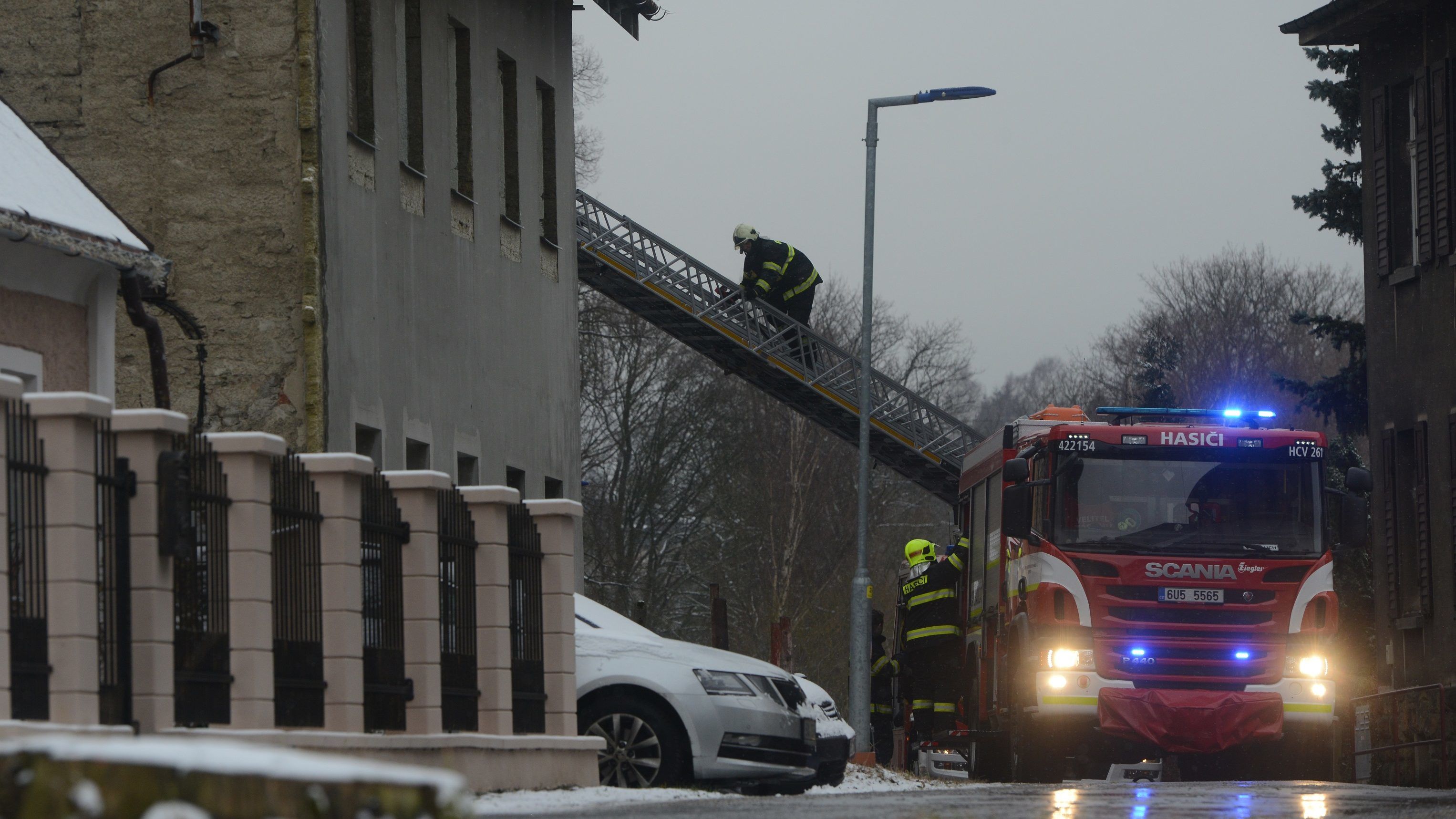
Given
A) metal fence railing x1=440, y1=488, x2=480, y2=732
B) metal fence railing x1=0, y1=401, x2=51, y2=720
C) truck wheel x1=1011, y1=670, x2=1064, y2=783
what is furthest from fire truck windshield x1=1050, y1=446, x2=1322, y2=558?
metal fence railing x1=0, y1=401, x2=51, y2=720

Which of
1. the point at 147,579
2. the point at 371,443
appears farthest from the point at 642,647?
the point at 371,443

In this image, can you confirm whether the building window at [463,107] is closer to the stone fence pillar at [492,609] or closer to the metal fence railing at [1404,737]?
the stone fence pillar at [492,609]

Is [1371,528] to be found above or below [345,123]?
below

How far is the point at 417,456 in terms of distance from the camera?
2025 centimetres

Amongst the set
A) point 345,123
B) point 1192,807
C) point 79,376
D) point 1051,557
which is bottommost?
point 1192,807

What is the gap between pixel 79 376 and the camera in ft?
48.2

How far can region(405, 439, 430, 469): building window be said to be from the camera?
1998 cm

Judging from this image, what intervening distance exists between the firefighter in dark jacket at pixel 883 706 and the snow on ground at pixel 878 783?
6089mm

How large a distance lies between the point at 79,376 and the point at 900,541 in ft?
159

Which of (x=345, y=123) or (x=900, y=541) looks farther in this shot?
(x=900, y=541)

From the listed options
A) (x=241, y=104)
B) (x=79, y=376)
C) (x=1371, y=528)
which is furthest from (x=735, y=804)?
(x=1371, y=528)

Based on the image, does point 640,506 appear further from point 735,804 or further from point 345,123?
point 735,804

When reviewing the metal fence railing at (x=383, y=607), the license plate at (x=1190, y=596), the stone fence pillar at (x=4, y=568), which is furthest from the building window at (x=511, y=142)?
the stone fence pillar at (x=4, y=568)

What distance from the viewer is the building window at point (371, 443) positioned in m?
18.7
